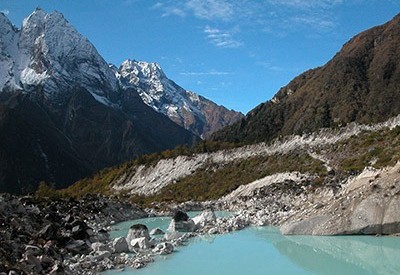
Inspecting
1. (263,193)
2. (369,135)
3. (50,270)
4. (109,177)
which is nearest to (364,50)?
(109,177)

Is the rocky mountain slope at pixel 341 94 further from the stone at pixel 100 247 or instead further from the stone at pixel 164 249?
the stone at pixel 100 247

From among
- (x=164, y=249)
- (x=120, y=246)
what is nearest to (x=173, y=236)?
(x=120, y=246)

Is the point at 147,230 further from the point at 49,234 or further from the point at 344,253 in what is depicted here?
the point at 344,253

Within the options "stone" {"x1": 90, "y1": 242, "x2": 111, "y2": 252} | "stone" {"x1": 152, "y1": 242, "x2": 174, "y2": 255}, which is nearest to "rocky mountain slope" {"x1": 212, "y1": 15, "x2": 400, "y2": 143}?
"stone" {"x1": 152, "y1": 242, "x2": 174, "y2": 255}

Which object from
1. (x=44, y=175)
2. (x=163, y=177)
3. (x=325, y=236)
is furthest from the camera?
(x=44, y=175)

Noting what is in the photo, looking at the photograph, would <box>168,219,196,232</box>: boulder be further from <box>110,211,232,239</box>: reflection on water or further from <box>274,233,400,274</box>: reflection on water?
<box>274,233,400,274</box>: reflection on water

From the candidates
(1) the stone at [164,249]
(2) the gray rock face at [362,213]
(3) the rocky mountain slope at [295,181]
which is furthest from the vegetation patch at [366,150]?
(1) the stone at [164,249]

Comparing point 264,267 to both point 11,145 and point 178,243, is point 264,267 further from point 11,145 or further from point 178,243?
point 11,145
